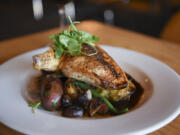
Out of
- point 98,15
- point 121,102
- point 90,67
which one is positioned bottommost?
point 98,15

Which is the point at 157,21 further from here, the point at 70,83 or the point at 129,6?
the point at 70,83

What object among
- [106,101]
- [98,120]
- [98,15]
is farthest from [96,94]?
[98,15]

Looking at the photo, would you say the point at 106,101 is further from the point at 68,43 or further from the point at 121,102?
the point at 68,43

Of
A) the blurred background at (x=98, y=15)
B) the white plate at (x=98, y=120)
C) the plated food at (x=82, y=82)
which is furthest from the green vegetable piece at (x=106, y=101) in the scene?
the blurred background at (x=98, y=15)

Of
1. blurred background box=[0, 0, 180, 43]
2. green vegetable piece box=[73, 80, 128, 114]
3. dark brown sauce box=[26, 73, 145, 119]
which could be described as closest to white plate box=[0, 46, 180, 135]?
dark brown sauce box=[26, 73, 145, 119]

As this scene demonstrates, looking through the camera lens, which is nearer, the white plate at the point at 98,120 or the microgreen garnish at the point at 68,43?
the white plate at the point at 98,120

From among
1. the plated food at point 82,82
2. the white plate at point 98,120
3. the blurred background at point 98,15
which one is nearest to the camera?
the white plate at point 98,120

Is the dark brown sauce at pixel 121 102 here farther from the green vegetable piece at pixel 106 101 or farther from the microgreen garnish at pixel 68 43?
the microgreen garnish at pixel 68 43
